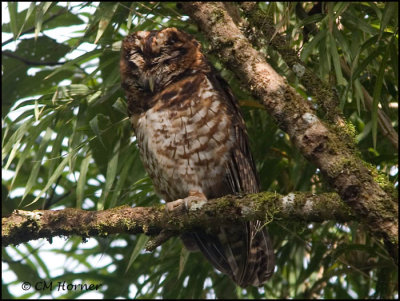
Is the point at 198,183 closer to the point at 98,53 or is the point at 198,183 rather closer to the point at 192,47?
the point at 192,47

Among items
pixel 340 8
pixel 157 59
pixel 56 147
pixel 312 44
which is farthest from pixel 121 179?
pixel 340 8

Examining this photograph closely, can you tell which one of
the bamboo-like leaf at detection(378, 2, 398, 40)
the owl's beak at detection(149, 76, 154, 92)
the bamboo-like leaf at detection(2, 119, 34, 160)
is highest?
the bamboo-like leaf at detection(378, 2, 398, 40)

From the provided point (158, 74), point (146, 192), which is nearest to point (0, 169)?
point (146, 192)

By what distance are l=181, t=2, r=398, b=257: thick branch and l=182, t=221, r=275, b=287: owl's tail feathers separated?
0.86 metres

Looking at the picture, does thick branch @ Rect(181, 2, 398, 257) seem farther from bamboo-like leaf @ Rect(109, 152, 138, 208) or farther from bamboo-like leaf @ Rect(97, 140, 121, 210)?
bamboo-like leaf @ Rect(109, 152, 138, 208)

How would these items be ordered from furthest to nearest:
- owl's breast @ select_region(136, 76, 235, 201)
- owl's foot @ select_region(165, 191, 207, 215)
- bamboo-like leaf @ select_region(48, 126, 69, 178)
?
1. bamboo-like leaf @ select_region(48, 126, 69, 178)
2. owl's breast @ select_region(136, 76, 235, 201)
3. owl's foot @ select_region(165, 191, 207, 215)

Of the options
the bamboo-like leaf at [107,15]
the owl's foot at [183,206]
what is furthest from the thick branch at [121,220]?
the bamboo-like leaf at [107,15]

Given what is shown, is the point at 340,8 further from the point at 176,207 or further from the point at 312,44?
the point at 176,207

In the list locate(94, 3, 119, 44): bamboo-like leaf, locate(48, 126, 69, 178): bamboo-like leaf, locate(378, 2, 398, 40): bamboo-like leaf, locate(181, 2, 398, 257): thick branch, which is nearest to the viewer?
locate(181, 2, 398, 257): thick branch

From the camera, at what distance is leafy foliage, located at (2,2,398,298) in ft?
10.7

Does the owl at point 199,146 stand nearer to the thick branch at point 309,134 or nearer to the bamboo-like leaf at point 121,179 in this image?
the bamboo-like leaf at point 121,179

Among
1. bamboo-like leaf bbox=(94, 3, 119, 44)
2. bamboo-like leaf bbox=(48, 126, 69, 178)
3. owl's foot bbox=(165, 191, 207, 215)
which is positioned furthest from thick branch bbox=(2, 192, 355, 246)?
bamboo-like leaf bbox=(94, 3, 119, 44)

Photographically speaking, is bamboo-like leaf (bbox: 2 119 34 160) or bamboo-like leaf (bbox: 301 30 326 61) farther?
bamboo-like leaf (bbox: 2 119 34 160)

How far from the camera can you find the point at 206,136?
3.10 m
